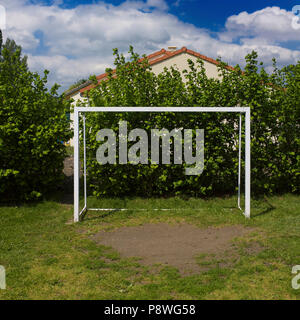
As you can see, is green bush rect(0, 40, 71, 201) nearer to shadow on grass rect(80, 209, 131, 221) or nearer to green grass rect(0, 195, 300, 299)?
green grass rect(0, 195, 300, 299)

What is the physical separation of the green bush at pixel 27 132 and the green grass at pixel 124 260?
755 mm

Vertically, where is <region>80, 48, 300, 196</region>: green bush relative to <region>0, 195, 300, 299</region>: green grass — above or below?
above

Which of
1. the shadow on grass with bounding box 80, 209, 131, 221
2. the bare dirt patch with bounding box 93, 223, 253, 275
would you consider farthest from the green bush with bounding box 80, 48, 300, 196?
the bare dirt patch with bounding box 93, 223, 253, 275

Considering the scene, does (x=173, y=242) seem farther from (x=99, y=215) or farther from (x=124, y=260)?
(x=99, y=215)

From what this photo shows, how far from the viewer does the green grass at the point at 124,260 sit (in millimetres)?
4324

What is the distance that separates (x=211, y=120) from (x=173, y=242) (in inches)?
140

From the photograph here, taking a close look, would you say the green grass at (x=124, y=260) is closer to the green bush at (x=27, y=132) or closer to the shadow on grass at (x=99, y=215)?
the shadow on grass at (x=99, y=215)

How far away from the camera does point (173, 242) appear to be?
20.4 ft

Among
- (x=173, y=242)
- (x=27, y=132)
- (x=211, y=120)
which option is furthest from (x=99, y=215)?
(x=211, y=120)

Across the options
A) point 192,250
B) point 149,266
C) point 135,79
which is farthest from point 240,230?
point 135,79

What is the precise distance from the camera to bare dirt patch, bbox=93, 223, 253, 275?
542cm

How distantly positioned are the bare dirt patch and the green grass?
0.18 meters

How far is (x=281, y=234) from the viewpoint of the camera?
21.2ft
